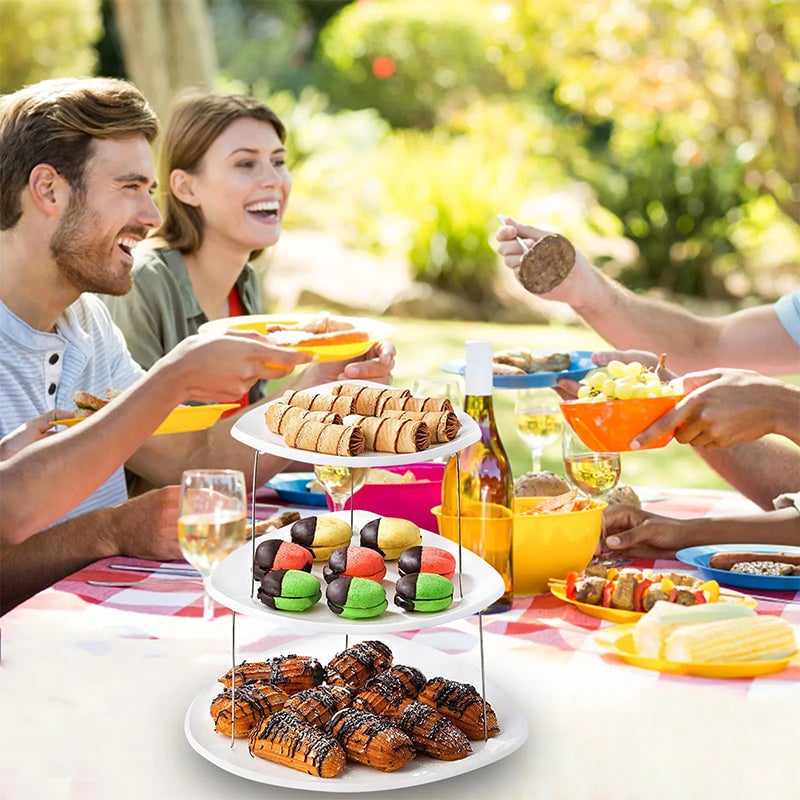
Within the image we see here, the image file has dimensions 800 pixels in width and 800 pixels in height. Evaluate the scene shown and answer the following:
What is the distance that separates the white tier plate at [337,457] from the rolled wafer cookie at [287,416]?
17 mm

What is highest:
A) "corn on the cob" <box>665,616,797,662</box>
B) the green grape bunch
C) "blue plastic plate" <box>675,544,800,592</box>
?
the green grape bunch

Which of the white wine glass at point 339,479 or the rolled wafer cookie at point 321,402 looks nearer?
the rolled wafer cookie at point 321,402

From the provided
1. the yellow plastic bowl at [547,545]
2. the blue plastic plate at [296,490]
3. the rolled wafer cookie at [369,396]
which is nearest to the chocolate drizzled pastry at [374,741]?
the rolled wafer cookie at [369,396]

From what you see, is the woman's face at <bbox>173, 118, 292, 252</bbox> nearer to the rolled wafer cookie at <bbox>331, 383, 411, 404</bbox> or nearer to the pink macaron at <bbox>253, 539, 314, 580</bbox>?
the rolled wafer cookie at <bbox>331, 383, 411, 404</bbox>

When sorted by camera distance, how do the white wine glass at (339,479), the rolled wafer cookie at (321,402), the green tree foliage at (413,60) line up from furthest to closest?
the green tree foliage at (413,60) → the white wine glass at (339,479) → the rolled wafer cookie at (321,402)

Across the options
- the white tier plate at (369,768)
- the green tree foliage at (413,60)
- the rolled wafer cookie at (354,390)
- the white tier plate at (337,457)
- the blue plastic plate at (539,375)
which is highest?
the green tree foliage at (413,60)

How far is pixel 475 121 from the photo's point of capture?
15008 millimetres

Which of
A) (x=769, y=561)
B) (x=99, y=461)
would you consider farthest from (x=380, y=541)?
(x=769, y=561)

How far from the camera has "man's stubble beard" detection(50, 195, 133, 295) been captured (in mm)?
3369

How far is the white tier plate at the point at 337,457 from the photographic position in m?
1.67

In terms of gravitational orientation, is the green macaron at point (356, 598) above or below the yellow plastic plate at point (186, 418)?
below

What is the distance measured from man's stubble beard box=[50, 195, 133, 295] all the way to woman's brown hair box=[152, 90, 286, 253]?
1.01 metres

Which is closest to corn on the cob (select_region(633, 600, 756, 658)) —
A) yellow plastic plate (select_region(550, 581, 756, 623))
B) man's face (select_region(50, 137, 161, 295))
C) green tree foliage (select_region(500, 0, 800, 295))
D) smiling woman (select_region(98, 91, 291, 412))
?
yellow plastic plate (select_region(550, 581, 756, 623))

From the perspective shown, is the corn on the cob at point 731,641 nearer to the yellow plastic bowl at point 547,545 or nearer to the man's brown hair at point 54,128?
the yellow plastic bowl at point 547,545
